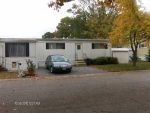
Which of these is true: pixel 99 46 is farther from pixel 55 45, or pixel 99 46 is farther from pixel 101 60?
pixel 55 45

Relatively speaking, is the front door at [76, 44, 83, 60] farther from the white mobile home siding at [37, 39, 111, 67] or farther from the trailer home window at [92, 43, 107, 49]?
the trailer home window at [92, 43, 107, 49]

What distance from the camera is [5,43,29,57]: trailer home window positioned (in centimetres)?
1820

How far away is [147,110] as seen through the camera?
5273mm

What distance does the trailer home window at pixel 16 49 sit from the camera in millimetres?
18205

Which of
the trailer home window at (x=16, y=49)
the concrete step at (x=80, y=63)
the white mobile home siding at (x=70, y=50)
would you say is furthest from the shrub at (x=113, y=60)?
the trailer home window at (x=16, y=49)

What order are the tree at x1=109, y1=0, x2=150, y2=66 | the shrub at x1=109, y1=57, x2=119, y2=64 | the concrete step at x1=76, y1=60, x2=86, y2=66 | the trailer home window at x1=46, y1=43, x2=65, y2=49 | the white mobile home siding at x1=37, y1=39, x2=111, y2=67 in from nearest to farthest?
the tree at x1=109, y1=0, x2=150, y2=66, the white mobile home siding at x1=37, y1=39, x2=111, y2=67, the trailer home window at x1=46, y1=43, x2=65, y2=49, the concrete step at x1=76, y1=60, x2=86, y2=66, the shrub at x1=109, y1=57, x2=119, y2=64

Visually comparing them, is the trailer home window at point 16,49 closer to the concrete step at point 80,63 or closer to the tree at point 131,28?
the concrete step at point 80,63

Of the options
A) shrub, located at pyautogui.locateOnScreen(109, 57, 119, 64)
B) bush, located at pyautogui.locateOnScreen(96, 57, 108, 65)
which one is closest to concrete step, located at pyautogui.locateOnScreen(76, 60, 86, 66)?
bush, located at pyautogui.locateOnScreen(96, 57, 108, 65)

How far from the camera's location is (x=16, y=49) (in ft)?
60.3

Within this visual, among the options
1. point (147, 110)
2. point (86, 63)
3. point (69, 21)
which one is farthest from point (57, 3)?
point (69, 21)

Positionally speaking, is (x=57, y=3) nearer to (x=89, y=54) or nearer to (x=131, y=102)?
(x=131, y=102)

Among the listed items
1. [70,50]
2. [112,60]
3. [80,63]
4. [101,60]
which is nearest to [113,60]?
[112,60]

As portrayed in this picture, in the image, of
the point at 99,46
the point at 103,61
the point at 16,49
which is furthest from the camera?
the point at 99,46

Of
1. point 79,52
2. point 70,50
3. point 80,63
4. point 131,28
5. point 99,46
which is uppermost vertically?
point 131,28
